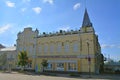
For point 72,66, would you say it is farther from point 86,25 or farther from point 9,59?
point 9,59

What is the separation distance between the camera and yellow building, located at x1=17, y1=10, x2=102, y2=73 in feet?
155

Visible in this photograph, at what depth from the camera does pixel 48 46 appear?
54812mm

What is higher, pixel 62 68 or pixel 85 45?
pixel 85 45

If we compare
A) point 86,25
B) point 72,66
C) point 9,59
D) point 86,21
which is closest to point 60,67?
point 72,66

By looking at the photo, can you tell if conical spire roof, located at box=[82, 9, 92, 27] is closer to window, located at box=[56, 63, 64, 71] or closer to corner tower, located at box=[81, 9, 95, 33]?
corner tower, located at box=[81, 9, 95, 33]

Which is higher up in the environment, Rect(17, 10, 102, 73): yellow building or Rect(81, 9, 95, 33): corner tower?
Rect(81, 9, 95, 33): corner tower

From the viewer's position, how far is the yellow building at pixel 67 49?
47.2 meters

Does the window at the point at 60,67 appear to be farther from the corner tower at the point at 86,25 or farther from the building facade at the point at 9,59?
the building facade at the point at 9,59

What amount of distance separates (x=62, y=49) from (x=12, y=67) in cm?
2084

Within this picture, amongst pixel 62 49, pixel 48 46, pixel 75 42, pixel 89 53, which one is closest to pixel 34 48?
pixel 48 46

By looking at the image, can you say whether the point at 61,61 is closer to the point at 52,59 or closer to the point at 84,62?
the point at 52,59

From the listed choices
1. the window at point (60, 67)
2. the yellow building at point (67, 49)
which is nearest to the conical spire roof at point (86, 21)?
the yellow building at point (67, 49)

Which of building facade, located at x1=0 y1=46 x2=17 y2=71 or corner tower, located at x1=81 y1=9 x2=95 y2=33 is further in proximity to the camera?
building facade, located at x1=0 y1=46 x2=17 y2=71

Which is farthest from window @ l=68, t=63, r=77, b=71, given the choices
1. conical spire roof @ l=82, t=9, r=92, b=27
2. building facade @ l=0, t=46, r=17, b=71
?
building facade @ l=0, t=46, r=17, b=71
